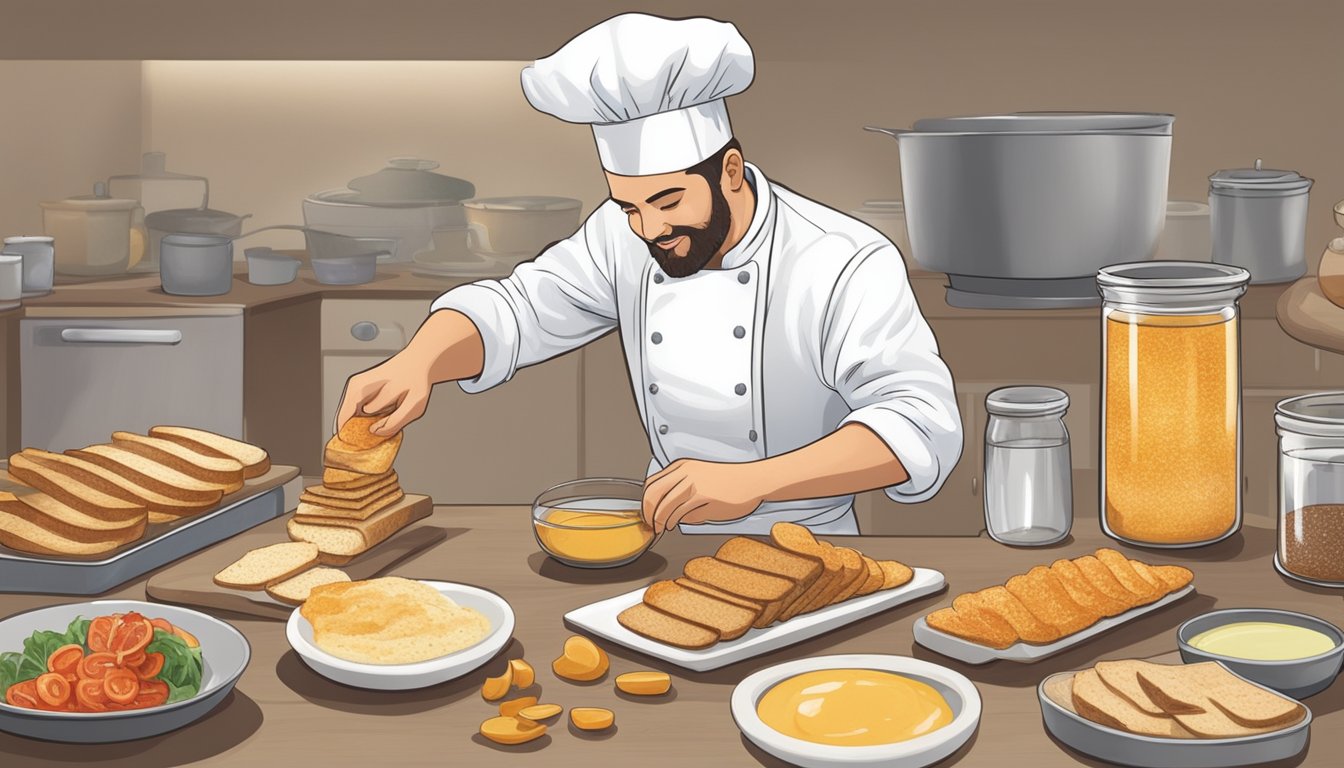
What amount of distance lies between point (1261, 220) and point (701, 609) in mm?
2163

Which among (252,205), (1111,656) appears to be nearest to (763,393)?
(1111,656)

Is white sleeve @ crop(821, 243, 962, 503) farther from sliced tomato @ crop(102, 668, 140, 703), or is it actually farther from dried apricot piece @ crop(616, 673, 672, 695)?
sliced tomato @ crop(102, 668, 140, 703)

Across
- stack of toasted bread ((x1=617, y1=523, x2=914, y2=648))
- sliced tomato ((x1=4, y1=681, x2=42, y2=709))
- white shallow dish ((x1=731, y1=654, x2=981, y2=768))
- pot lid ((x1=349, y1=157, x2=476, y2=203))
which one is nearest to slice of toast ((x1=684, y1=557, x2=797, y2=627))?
stack of toasted bread ((x1=617, y1=523, x2=914, y2=648))

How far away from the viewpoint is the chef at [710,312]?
164 cm

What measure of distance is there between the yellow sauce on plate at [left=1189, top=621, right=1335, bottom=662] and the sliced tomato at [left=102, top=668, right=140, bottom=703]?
0.81m

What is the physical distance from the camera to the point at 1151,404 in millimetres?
1406

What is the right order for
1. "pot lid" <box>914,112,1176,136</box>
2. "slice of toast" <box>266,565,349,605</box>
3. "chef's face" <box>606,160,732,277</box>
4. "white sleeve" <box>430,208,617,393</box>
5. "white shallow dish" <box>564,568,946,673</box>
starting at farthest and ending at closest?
"pot lid" <box>914,112,1176,136</box> → "white sleeve" <box>430,208,617,393</box> → "chef's face" <box>606,160,732,277</box> → "slice of toast" <box>266,565,349,605</box> → "white shallow dish" <box>564,568,946,673</box>

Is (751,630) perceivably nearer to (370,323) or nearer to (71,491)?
(71,491)

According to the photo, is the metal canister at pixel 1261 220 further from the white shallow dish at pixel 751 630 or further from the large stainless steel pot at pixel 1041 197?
the white shallow dish at pixel 751 630

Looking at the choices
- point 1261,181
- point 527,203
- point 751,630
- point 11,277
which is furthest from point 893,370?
point 11,277

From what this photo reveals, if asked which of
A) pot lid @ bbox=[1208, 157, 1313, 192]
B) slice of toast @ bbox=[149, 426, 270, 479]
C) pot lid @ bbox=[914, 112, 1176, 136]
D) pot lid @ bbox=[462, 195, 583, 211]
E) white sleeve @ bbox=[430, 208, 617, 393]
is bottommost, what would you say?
slice of toast @ bbox=[149, 426, 270, 479]

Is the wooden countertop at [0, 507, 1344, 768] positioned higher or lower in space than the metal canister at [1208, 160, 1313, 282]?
lower

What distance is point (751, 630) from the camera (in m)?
1.20

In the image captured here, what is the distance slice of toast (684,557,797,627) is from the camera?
120 cm
